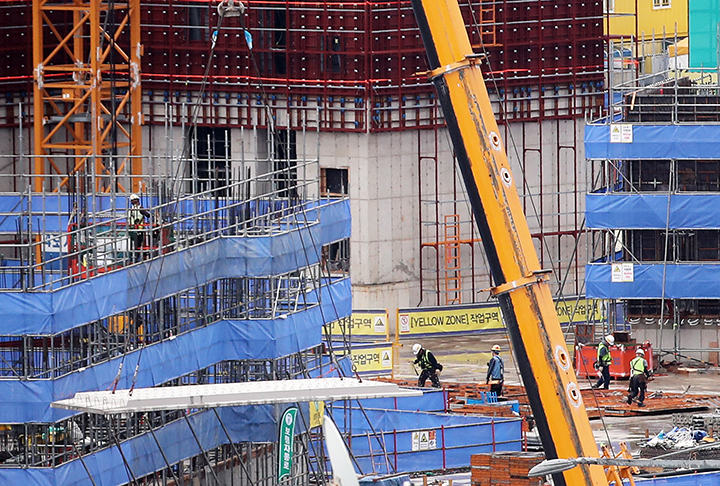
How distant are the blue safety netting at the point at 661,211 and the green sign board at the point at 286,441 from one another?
1668 cm

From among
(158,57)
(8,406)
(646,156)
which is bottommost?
(8,406)

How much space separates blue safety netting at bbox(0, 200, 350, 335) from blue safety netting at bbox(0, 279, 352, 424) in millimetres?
837

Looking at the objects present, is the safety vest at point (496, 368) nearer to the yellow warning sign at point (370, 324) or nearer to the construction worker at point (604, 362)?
the construction worker at point (604, 362)

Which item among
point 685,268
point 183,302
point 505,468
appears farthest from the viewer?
point 685,268

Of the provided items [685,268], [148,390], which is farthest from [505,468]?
[685,268]

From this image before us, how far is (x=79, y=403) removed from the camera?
24.4 meters

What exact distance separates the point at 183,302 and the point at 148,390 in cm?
792

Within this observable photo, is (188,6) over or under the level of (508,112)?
over

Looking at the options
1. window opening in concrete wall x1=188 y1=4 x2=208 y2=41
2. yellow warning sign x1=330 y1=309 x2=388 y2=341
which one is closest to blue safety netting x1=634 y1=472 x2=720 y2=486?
yellow warning sign x1=330 y1=309 x2=388 y2=341

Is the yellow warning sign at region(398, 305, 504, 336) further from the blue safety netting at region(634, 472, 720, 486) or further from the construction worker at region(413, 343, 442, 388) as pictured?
the blue safety netting at region(634, 472, 720, 486)

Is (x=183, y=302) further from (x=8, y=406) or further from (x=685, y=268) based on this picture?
(x=685, y=268)

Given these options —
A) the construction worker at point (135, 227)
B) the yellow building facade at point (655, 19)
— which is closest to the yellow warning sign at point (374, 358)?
the construction worker at point (135, 227)

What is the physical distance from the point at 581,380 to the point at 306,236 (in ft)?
50.4

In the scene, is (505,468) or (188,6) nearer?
(505,468)
